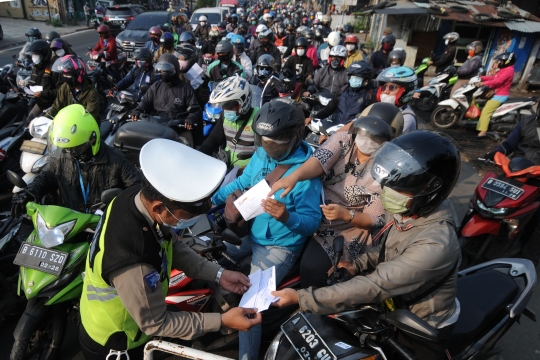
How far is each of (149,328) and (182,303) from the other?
3.04 ft

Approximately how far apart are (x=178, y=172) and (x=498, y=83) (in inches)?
336

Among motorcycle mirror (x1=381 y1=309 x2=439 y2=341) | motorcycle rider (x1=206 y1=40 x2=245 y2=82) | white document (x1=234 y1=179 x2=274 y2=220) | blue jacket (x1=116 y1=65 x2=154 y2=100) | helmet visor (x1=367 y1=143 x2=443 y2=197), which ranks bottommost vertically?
blue jacket (x1=116 y1=65 x2=154 y2=100)

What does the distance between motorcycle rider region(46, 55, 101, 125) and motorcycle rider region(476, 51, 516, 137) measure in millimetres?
7933

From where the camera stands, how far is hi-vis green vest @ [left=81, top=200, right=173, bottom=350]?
1767mm

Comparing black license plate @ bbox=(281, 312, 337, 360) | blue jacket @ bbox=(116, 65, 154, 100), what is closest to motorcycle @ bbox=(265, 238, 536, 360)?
black license plate @ bbox=(281, 312, 337, 360)

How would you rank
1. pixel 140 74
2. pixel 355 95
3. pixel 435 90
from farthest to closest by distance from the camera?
pixel 435 90 → pixel 140 74 → pixel 355 95

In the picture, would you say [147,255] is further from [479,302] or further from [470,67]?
[470,67]

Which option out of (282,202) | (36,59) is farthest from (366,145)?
(36,59)

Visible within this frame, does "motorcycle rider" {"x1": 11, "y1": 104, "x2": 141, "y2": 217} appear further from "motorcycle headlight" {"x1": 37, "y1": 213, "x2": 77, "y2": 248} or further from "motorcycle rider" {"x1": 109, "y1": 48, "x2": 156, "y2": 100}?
"motorcycle rider" {"x1": 109, "y1": 48, "x2": 156, "y2": 100}

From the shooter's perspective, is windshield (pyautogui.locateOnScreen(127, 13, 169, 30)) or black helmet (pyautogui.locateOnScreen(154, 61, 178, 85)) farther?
→ windshield (pyautogui.locateOnScreen(127, 13, 169, 30))

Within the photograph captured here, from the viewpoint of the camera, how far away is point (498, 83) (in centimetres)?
787

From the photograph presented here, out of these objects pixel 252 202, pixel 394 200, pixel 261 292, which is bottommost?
pixel 261 292

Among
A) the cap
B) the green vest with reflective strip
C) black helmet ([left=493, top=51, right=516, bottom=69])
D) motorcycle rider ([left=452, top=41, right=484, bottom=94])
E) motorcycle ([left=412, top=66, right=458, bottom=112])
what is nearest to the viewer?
the cap

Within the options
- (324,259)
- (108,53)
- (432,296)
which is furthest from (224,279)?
(108,53)
